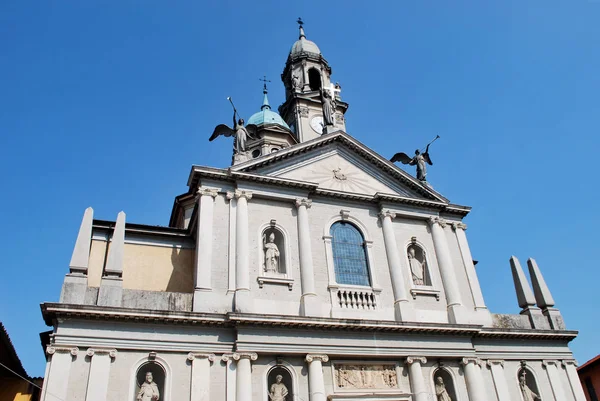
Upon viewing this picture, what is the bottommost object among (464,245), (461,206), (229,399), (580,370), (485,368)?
(229,399)

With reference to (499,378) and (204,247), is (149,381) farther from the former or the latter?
(499,378)

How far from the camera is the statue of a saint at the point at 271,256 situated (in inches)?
693

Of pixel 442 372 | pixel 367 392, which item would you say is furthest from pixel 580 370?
pixel 367 392

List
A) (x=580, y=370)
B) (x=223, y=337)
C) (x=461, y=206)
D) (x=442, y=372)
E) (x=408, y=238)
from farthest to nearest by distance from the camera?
(x=580, y=370)
(x=461, y=206)
(x=408, y=238)
(x=442, y=372)
(x=223, y=337)

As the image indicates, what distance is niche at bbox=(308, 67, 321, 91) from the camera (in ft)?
125

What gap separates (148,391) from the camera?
1427 cm

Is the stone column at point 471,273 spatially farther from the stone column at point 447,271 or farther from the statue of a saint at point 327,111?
the statue of a saint at point 327,111

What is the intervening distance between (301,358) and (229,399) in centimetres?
256

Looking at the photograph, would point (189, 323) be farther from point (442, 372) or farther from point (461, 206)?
point (461, 206)

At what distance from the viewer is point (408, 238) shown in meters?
20.4

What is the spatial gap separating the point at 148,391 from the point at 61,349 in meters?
2.55

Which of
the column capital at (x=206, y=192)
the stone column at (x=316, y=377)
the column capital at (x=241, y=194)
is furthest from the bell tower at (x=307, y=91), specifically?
the stone column at (x=316, y=377)

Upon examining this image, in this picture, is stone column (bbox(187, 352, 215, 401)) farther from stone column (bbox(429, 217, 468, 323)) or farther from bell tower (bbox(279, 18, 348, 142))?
bell tower (bbox(279, 18, 348, 142))

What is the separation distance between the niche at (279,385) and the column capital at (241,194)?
231 inches
